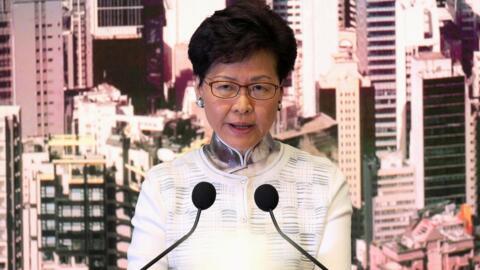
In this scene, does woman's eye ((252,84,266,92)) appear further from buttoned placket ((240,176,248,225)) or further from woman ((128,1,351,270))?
buttoned placket ((240,176,248,225))

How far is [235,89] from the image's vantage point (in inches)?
40.7

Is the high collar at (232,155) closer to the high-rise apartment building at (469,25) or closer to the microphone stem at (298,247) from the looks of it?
the microphone stem at (298,247)

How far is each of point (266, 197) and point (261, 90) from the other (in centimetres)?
16

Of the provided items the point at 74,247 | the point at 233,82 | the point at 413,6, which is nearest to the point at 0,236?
the point at 74,247

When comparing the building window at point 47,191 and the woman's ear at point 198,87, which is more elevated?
the woman's ear at point 198,87

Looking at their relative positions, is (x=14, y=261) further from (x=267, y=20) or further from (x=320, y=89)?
(x=267, y=20)

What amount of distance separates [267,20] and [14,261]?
192 centimetres

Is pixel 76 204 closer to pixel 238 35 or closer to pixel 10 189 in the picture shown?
pixel 10 189

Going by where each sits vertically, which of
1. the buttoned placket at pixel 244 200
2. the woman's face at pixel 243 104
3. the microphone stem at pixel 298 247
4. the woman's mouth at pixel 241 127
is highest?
the woman's face at pixel 243 104

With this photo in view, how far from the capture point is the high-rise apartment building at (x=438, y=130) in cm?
270

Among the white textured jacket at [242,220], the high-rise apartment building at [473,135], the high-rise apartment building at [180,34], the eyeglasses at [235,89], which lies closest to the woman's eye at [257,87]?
the eyeglasses at [235,89]

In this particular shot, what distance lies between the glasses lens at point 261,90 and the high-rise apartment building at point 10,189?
Result: 1.77 meters

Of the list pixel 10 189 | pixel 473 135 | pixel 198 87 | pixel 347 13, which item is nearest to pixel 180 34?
pixel 347 13

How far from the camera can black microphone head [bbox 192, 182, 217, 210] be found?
96cm
